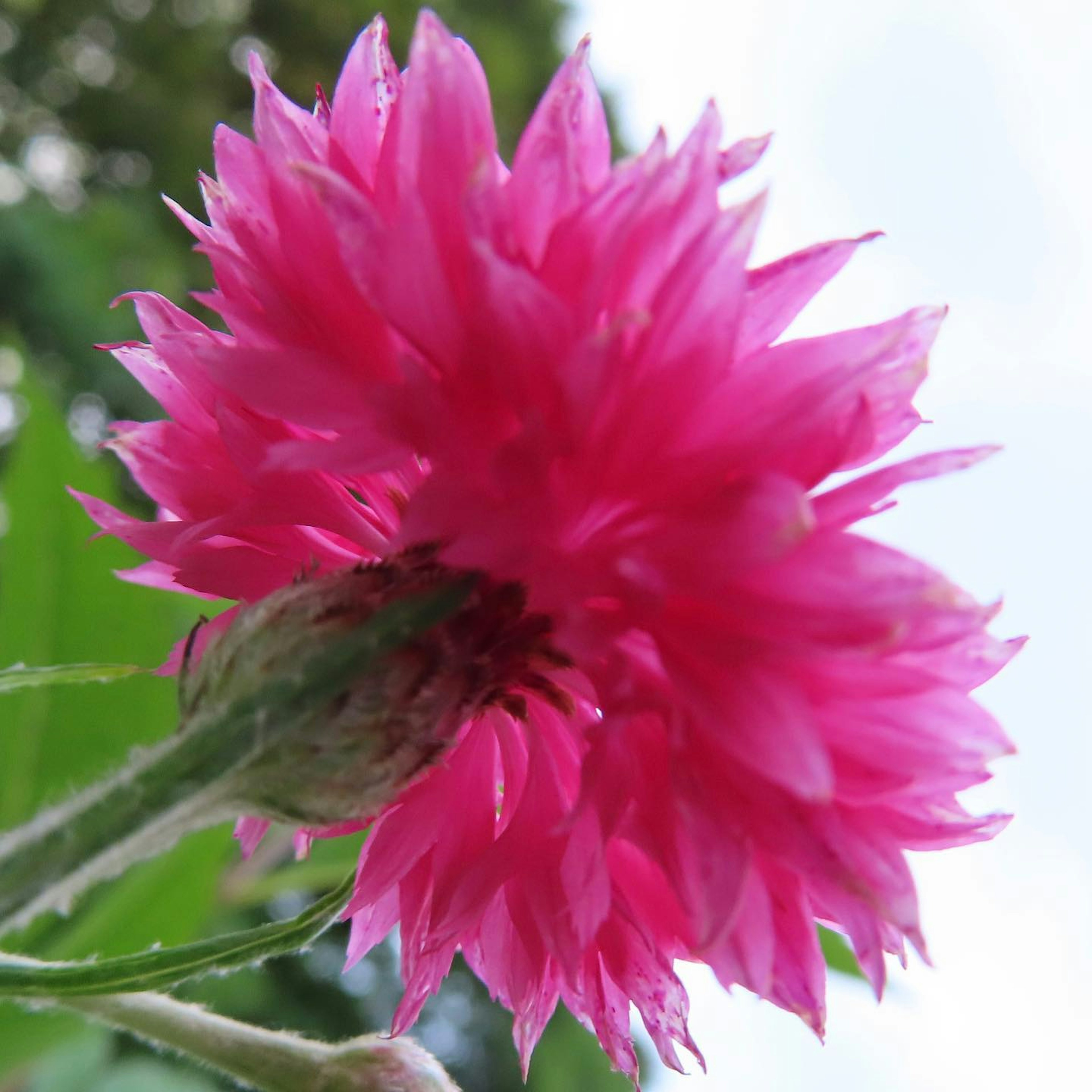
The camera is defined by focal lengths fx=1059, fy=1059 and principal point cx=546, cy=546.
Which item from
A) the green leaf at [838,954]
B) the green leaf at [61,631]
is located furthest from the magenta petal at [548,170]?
the green leaf at [838,954]

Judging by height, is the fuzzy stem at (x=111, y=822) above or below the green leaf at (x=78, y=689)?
above

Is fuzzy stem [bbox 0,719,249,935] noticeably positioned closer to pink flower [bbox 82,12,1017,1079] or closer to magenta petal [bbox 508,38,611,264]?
pink flower [bbox 82,12,1017,1079]

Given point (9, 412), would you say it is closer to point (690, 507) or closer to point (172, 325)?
point (172, 325)

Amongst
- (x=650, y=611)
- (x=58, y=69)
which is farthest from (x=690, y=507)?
(x=58, y=69)

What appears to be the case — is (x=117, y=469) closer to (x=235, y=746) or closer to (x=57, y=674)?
(x=57, y=674)

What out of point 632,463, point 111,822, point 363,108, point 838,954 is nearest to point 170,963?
point 111,822

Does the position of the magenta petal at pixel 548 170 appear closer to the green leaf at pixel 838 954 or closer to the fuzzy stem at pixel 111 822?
the fuzzy stem at pixel 111 822
